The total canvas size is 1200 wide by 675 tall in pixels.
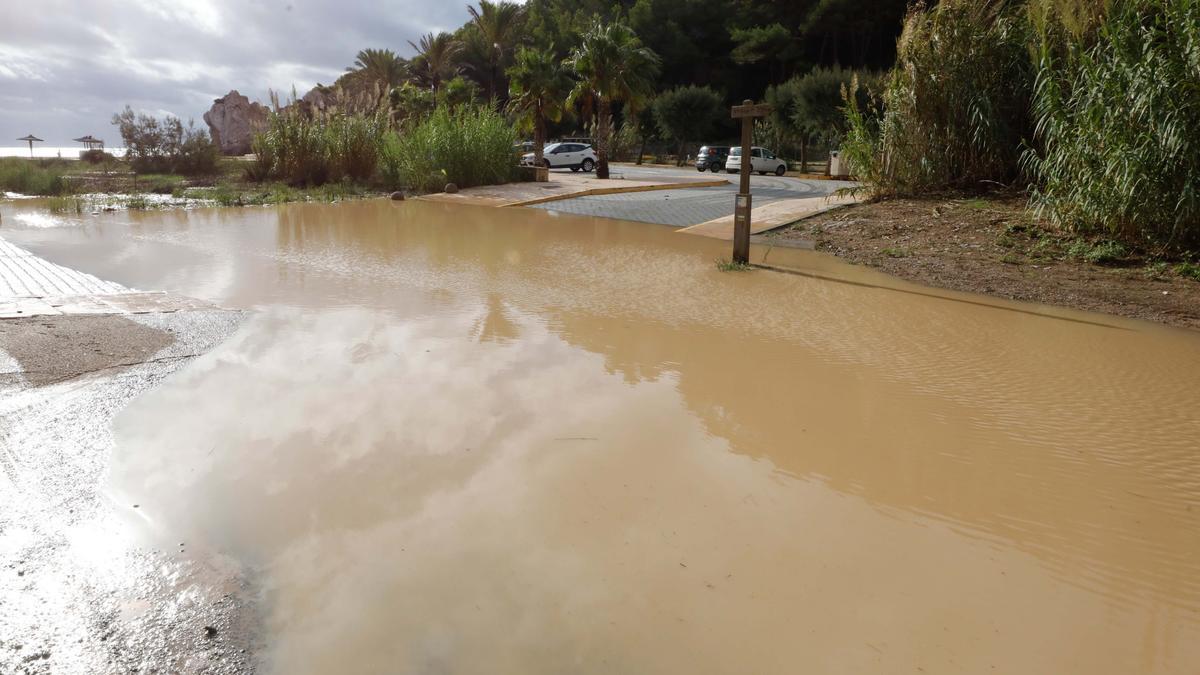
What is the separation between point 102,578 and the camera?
2.98 meters

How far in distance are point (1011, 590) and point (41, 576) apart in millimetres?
3876

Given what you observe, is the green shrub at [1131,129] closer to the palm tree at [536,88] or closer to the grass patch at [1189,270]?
the grass patch at [1189,270]

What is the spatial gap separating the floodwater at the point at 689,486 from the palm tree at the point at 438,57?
148 feet

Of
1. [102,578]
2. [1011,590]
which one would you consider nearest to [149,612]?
[102,578]

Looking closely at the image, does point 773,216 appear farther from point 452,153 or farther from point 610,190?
point 452,153

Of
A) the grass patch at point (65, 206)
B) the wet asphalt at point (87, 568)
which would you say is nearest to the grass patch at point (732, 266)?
the wet asphalt at point (87, 568)

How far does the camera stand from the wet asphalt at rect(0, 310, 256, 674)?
2.58 m

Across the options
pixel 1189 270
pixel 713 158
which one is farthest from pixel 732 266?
pixel 713 158

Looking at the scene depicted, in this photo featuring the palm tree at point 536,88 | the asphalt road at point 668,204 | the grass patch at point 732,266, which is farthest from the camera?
the palm tree at point 536,88

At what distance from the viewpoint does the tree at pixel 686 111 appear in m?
45.0

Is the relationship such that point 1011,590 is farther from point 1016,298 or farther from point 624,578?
point 1016,298

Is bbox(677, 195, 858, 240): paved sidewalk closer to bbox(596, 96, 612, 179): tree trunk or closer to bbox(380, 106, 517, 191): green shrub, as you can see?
bbox(380, 106, 517, 191): green shrub

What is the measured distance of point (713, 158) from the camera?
36688mm

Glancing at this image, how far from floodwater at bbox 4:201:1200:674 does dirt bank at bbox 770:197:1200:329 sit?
0.93 metres
